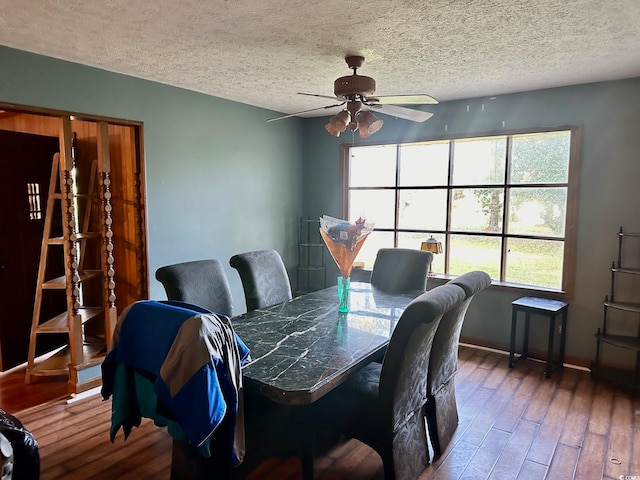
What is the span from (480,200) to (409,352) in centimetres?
272

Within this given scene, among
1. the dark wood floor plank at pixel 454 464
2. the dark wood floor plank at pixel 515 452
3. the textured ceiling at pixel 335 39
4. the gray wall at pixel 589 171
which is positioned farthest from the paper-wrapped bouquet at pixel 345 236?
the gray wall at pixel 589 171

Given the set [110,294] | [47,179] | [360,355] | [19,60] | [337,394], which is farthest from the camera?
[47,179]

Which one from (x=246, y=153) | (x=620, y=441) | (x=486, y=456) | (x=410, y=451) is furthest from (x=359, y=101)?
(x=620, y=441)

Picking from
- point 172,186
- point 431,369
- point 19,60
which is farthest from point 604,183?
point 19,60

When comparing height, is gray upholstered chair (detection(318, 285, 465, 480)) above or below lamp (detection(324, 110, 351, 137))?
below

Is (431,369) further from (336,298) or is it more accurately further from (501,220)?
(501,220)

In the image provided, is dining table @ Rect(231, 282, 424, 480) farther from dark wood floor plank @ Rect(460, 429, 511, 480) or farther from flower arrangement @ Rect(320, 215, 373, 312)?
dark wood floor plank @ Rect(460, 429, 511, 480)

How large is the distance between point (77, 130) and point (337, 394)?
3.46 meters

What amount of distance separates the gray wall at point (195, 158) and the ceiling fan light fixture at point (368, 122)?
189 cm

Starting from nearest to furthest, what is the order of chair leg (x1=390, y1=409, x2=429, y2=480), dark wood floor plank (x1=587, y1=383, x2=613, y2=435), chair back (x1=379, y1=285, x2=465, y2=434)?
chair back (x1=379, y1=285, x2=465, y2=434), chair leg (x1=390, y1=409, x2=429, y2=480), dark wood floor plank (x1=587, y1=383, x2=613, y2=435)

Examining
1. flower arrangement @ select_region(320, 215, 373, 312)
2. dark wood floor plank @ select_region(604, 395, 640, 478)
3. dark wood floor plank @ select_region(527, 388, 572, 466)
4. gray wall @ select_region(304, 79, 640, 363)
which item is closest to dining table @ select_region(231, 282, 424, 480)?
flower arrangement @ select_region(320, 215, 373, 312)

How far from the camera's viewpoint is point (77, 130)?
156 inches

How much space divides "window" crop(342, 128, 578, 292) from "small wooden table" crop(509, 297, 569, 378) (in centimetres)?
24

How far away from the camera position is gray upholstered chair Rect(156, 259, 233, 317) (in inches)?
103
